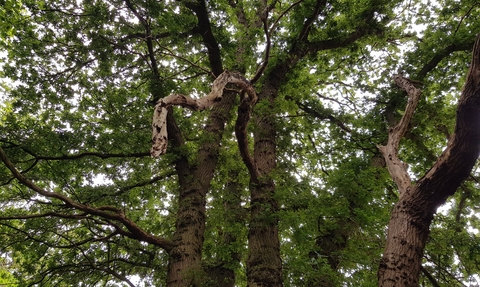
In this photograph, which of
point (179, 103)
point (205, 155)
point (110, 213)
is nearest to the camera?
point (179, 103)

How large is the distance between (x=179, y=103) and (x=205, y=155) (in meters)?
3.65

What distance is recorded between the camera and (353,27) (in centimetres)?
734

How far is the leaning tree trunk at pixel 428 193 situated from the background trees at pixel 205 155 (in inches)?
43.4

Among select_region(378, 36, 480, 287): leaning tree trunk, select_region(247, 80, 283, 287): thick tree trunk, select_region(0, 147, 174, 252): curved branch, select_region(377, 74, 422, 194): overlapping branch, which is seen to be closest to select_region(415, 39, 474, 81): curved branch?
select_region(377, 74, 422, 194): overlapping branch

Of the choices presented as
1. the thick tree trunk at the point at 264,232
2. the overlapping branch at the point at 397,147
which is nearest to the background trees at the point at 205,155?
the thick tree trunk at the point at 264,232

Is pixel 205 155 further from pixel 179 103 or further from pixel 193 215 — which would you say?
pixel 179 103

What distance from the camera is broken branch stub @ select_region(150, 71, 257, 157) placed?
236 centimetres

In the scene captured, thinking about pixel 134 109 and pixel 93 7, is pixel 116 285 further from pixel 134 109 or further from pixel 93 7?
pixel 93 7

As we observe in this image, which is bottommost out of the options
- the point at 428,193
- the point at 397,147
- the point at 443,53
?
the point at 428,193

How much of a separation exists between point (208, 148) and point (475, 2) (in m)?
6.53

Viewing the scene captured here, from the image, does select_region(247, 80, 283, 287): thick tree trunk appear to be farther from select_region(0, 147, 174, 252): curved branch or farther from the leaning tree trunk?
the leaning tree trunk

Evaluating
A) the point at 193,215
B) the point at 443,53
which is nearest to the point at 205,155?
the point at 193,215

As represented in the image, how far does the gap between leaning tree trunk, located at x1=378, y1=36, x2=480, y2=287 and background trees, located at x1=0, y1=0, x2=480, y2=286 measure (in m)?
1.10

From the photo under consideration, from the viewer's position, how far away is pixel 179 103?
114 inches
